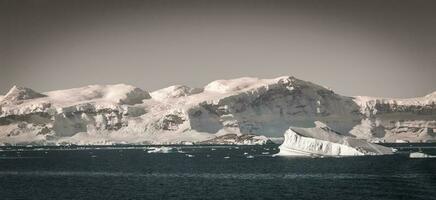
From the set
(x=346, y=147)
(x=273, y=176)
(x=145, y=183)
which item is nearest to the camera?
(x=145, y=183)

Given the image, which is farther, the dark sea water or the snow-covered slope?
the snow-covered slope

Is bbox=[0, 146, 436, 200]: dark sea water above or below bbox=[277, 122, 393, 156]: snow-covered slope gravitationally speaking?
below

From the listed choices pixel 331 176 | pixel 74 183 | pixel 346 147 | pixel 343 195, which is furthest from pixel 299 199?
pixel 346 147

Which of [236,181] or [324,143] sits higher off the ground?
[324,143]

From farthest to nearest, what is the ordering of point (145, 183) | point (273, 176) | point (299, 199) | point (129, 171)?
point (129, 171) → point (273, 176) → point (145, 183) → point (299, 199)

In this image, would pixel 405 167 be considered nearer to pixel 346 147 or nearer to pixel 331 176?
pixel 331 176

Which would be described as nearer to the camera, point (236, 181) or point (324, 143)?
point (236, 181)

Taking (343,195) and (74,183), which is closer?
(343,195)

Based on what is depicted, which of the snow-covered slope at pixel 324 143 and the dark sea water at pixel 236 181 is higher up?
the snow-covered slope at pixel 324 143
